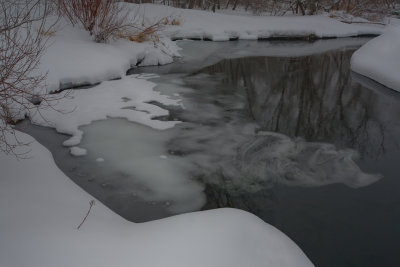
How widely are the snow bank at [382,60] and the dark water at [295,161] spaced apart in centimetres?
31

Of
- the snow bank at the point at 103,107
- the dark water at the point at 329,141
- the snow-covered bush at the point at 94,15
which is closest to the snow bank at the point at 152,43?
the snow-covered bush at the point at 94,15

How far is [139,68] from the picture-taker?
25.7 feet

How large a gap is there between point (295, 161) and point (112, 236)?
2.29 m

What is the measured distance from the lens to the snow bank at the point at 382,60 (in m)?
6.94

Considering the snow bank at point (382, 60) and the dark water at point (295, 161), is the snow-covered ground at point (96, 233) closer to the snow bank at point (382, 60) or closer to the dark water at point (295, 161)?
the dark water at point (295, 161)

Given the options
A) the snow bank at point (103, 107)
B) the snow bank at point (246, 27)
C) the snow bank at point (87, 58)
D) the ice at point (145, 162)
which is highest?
the snow bank at point (246, 27)

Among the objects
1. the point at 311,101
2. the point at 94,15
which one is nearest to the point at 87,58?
the point at 94,15

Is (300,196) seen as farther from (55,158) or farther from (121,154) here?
(55,158)

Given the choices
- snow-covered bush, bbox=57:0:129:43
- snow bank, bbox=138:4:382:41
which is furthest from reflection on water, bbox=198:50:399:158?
snow bank, bbox=138:4:382:41

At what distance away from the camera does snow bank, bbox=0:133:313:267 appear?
2102 mm

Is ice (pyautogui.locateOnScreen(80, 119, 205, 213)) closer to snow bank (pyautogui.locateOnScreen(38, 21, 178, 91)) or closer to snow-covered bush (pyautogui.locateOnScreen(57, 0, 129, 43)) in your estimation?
snow bank (pyautogui.locateOnScreen(38, 21, 178, 91))

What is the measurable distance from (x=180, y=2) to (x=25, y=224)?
15487mm

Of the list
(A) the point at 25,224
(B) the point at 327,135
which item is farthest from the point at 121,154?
(B) the point at 327,135

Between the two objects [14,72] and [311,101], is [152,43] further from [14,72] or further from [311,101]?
[14,72]
